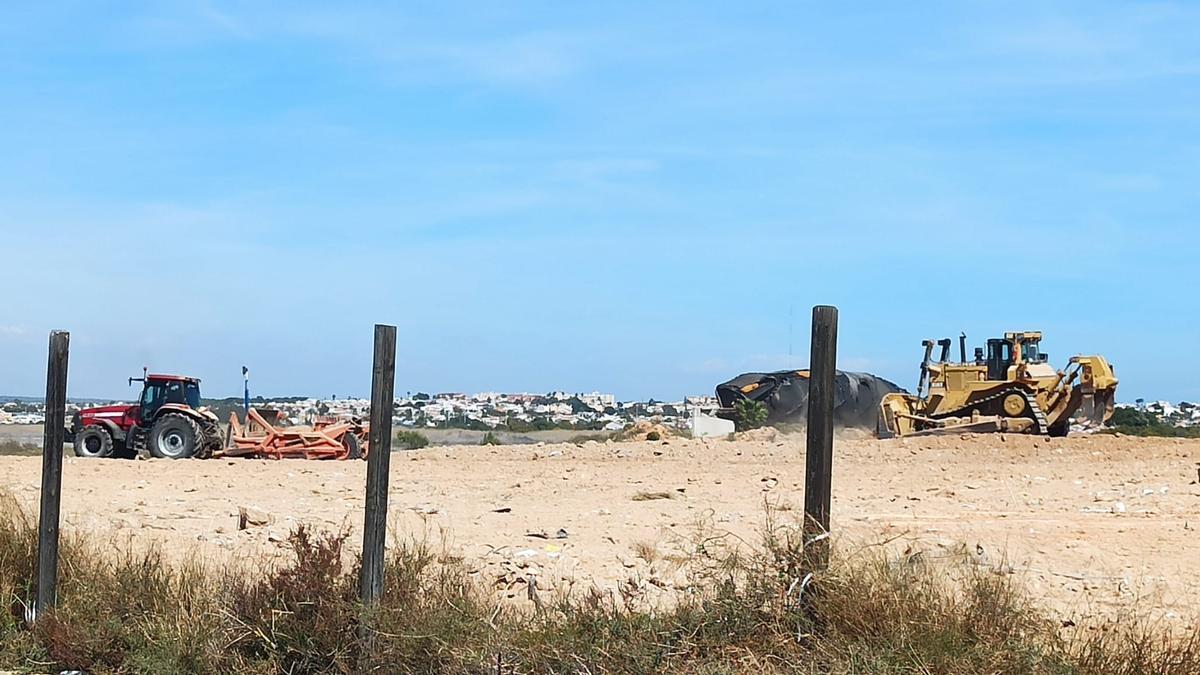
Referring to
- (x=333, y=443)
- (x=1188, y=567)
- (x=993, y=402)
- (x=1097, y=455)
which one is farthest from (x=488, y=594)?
(x=993, y=402)

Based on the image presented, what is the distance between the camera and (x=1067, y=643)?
22.9 ft

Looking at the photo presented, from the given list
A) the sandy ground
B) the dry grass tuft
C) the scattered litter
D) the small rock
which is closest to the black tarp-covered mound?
the sandy ground

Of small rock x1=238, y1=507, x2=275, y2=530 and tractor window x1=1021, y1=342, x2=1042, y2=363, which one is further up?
tractor window x1=1021, y1=342, x2=1042, y2=363

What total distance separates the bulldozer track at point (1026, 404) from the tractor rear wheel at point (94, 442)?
1763 cm

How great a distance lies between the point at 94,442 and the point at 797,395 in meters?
19.3

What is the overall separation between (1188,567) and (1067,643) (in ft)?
10.0

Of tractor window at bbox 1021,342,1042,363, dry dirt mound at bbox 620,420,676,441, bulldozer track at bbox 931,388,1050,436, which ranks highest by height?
tractor window at bbox 1021,342,1042,363

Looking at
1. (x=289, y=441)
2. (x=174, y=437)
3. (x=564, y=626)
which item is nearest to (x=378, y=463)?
(x=564, y=626)

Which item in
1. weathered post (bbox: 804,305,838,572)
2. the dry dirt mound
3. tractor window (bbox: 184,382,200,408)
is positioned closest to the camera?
weathered post (bbox: 804,305,838,572)

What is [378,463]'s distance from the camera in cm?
808

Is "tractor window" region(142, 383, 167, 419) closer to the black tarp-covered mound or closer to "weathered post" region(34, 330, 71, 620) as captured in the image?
the black tarp-covered mound

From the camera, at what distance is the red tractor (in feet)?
89.5

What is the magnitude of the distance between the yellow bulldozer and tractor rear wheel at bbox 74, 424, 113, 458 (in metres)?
16.6

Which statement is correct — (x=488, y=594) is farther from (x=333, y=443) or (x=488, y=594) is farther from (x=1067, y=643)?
(x=333, y=443)
